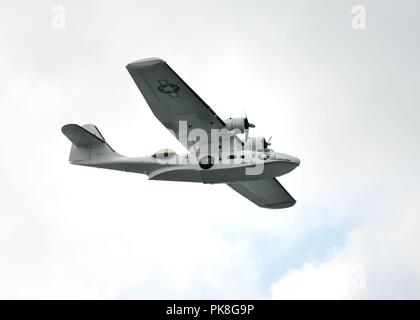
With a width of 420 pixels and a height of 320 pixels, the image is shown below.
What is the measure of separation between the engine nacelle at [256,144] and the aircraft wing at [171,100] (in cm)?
35

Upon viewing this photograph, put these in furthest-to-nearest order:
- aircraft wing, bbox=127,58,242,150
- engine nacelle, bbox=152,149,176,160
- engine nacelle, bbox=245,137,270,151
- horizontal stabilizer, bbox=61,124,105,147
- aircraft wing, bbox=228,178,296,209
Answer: aircraft wing, bbox=228,178,296,209 < horizontal stabilizer, bbox=61,124,105,147 < engine nacelle, bbox=152,149,176,160 < engine nacelle, bbox=245,137,270,151 < aircraft wing, bbox=127,58,242,150

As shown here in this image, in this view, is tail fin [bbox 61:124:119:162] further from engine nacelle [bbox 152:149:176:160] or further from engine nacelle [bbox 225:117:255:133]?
engine nacelle [bbox 225:117:255:133]

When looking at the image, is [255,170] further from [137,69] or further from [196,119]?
[137,69]

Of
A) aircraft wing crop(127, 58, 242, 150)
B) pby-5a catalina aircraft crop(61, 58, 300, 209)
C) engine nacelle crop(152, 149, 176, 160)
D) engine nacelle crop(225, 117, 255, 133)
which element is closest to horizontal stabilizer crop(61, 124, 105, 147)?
pby-5a catalina aircraft crop(61, 58, 300, 209)

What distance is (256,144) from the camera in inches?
1044

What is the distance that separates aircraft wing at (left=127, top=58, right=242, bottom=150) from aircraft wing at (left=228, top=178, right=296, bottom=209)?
375 cm

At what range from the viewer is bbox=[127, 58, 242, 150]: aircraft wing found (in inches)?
→ 964

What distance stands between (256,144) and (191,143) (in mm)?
2752

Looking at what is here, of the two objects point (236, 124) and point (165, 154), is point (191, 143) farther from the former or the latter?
point (236, 124)

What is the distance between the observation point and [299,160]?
26031 mm

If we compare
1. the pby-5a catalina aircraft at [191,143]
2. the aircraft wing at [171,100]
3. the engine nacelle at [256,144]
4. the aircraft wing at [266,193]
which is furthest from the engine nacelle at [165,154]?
the aircraft wing at [266,193]

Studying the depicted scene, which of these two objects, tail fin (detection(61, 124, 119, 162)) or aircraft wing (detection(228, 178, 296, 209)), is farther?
aircraft wing (detection(228, 178, 296, 209))

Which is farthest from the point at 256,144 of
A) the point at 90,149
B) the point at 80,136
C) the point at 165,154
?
the point at 80,136

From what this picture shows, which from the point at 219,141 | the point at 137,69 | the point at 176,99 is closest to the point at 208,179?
the point at 219,141
